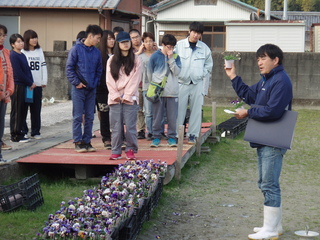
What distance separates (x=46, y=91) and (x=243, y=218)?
44.1 ft

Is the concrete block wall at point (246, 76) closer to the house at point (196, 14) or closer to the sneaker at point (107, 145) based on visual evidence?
the sneaker at point (107, 145)

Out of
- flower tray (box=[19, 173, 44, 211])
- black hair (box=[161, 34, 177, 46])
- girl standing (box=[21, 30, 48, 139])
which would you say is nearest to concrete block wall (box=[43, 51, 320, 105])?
girl standing (box=[21, 30, 48, 139])

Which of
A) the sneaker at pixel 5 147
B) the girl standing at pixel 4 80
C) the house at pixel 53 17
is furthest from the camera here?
the house at pixel 53 17

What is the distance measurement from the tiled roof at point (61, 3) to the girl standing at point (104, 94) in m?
15.4

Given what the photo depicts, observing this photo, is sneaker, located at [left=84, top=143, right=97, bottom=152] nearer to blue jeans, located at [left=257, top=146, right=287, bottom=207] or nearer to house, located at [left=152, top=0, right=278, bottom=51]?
blue jeans, located at [left=257, top=146, right=287, bottom=207]

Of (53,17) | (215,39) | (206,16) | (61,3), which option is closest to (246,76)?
(61,3)

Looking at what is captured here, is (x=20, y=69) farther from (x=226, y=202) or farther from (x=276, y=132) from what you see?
(x=276, y=132)

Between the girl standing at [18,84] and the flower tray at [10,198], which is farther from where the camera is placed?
the girl standing at [18,84]

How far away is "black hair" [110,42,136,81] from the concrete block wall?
11004mm

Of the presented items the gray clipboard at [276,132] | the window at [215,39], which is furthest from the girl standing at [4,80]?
the window at [215,39]

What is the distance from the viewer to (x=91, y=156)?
9.09 metres

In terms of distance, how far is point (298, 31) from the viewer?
31.5 meters

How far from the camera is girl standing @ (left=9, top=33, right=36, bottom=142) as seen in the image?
10.3 m

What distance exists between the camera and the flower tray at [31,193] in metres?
6.86
